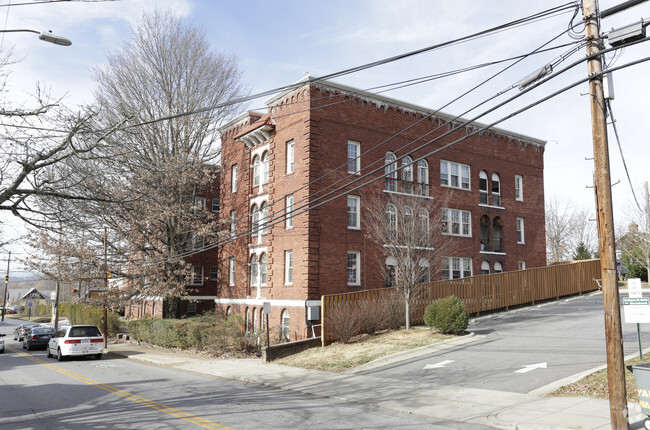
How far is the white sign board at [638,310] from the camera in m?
10.1

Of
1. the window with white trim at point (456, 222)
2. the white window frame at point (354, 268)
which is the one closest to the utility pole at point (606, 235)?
the white window frame at point (354, 268)

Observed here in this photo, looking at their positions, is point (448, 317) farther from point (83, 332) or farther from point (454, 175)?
point (83, 332)

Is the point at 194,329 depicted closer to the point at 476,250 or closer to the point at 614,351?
the point at 476,250

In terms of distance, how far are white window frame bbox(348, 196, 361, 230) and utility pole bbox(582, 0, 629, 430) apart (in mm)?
17732

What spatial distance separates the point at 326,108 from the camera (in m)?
26.2

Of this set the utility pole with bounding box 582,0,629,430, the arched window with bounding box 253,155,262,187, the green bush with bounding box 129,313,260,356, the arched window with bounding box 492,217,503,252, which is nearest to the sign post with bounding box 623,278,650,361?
the utility pole with bounding box 582,0,629,430

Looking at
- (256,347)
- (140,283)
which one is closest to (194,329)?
(256,347)

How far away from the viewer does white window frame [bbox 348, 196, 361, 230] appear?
27016 millimetres

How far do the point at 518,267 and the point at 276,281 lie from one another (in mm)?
17971

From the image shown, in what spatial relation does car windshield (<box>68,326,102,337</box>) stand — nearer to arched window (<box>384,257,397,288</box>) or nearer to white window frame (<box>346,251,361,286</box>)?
white window frame (<box>346,251,361,286</box>)

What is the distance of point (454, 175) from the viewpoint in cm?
3212

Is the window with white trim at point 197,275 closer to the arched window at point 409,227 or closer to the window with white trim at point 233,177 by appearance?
the window with white trim at point 233,177

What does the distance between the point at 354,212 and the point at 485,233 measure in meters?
11.5

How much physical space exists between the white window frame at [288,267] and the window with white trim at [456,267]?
980cm
